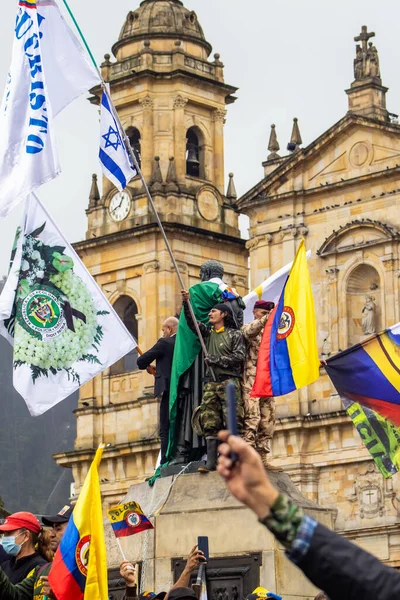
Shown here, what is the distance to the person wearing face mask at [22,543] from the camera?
8141mm

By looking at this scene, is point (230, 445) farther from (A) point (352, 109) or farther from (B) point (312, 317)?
(A) point (352, 109)

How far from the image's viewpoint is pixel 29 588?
7871 millimetres

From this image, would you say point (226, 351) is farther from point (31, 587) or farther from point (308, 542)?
point (308, 542)

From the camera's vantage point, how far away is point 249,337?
37.3 feet

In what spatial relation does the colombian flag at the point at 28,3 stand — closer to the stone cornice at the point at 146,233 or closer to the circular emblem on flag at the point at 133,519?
the circular emblem on flag at the point at 133,519

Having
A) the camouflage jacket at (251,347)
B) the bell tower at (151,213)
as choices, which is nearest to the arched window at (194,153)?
the bell tower at (151,213)

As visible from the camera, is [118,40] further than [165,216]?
Yes

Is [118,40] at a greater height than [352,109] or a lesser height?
greater

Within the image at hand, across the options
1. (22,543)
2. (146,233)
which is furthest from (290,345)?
(146,233)

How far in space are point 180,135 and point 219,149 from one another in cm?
147

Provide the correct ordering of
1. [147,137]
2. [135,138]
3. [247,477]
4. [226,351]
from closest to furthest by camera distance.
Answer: [247,477] → [226,351] → [147,137] → [135,138]

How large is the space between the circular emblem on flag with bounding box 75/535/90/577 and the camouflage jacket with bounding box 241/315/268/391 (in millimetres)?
3501

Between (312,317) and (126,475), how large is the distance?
1121 inches

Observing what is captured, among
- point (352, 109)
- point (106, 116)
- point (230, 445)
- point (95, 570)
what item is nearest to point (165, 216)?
point (352, 109)
